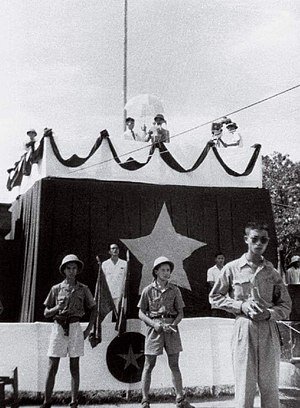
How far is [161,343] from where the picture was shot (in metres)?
6.76

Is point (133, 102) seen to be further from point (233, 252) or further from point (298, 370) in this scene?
point (298, 370)

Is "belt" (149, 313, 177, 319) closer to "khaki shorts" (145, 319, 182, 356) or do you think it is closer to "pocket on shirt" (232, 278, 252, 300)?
"khaki shorts" (145, 319, 182, 356)

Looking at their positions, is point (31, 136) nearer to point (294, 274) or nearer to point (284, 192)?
point (294, 274)

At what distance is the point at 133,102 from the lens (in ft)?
41.4

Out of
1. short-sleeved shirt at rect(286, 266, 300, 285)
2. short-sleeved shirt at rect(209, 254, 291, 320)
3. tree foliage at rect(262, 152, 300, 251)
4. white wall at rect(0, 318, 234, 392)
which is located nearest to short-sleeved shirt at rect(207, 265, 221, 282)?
white wall at rect(0, 318, 234, 392)

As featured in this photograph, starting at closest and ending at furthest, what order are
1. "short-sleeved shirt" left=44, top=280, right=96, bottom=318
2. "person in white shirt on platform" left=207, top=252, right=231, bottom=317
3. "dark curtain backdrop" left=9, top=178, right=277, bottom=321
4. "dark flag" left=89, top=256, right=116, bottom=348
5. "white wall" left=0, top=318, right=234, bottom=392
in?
"short-sleeved shirt" left=44, top=280, right=96, bottom=318 → "white wall" left=0, top=318, right=234, bottom=392 → "dark flag" left=89, top=256, right=116, bottom=348 → "dark curtain backdrop" left=9, top=178, right=277, bottom=321 → "person in white shirt on platform" left=207, top=252, right=231, bottom=317

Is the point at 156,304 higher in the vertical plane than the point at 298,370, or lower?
higher

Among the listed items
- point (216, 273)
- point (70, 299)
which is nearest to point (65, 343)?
point (70, 299)

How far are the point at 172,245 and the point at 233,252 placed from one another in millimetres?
1084

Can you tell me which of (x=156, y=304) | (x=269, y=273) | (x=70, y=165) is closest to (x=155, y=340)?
(x=156, y=304)

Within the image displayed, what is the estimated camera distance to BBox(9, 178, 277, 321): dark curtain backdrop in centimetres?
927

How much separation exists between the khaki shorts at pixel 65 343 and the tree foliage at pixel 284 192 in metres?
15.9

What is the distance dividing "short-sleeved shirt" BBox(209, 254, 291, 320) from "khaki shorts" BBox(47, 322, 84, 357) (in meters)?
2.71

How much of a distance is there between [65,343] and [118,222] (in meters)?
3.13
